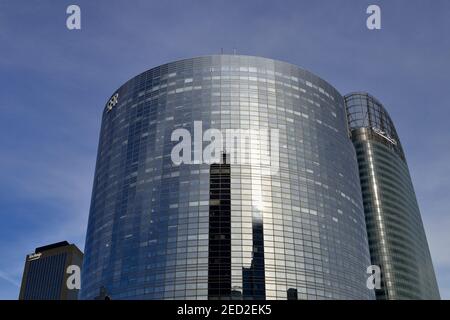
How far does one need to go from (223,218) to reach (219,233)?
5.48 meters

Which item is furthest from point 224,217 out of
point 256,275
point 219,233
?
point 256,275

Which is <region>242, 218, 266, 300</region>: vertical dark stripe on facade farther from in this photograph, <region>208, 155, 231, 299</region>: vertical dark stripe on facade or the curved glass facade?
<region>208, 155, 231, 299</region>: vertical dark stripe on facade

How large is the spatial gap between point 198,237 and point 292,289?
34.4 metres

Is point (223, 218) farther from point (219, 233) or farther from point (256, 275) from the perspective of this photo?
point (256, 275)

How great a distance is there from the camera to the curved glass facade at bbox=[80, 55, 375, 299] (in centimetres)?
16350

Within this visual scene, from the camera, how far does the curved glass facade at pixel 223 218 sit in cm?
16350

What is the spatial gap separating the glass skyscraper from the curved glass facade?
0.37 meters

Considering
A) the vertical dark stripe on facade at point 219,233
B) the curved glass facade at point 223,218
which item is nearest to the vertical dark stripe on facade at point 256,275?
the curved glass facade at point 223,218

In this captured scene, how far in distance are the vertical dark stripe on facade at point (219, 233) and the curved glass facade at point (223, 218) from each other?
0.34m

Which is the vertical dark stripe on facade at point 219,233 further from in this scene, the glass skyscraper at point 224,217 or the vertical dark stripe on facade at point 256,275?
the vertical dark stripe on facade at point 256,275

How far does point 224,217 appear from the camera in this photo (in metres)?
172
